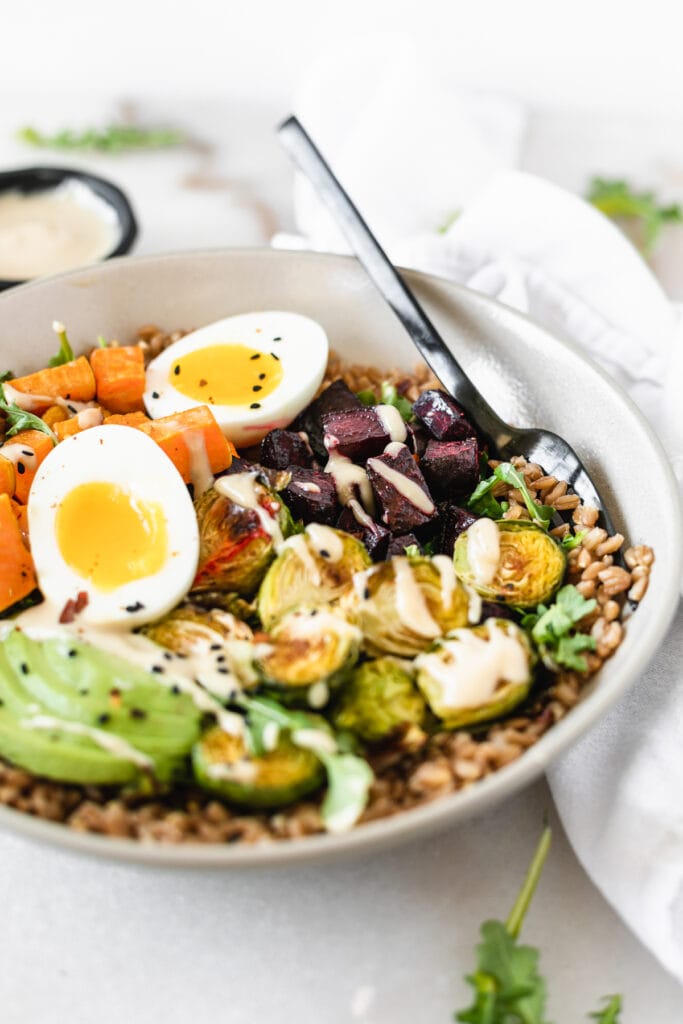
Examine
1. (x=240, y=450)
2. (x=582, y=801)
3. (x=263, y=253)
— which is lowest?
(x=582, y=801)

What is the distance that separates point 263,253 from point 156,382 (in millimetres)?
571

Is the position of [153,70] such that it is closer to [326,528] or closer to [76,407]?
[76,407]

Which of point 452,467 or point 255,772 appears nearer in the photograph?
point 255,772

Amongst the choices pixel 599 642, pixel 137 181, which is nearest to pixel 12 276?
pixel 137 181

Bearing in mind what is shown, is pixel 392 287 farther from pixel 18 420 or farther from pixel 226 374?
pixel 18 420

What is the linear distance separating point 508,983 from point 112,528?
1.32 m

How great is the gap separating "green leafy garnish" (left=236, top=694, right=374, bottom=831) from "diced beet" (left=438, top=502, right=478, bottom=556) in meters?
0.69

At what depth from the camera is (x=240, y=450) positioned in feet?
9.71

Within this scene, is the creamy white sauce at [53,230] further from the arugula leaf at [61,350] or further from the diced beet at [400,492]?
the diced beet at [400,492]

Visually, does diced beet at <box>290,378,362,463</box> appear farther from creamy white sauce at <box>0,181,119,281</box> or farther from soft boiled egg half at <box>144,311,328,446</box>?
creamy white sauce at <box>0,181,119,281</box>

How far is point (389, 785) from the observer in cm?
199

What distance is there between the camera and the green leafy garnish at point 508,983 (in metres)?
1.86

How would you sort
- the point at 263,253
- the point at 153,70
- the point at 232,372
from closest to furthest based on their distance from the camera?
1. the point at 232,372
2. the point at 263,253
3. the point at 153,70

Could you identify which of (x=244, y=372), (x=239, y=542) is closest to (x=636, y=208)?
(x=244, y=372)
